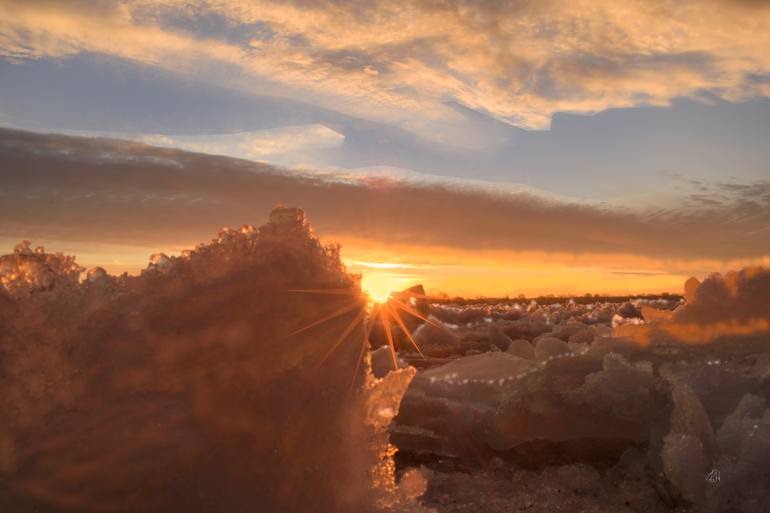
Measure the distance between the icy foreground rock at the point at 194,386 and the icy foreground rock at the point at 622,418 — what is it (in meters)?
1.36

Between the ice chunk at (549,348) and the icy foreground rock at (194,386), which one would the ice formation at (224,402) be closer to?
the icy foreground rock at (194,386)

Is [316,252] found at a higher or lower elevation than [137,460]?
higher

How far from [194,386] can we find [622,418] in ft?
8.54

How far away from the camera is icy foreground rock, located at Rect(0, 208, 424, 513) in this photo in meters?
2.18

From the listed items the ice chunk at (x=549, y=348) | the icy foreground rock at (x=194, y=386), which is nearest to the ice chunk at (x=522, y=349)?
the ice chunk at (x=549, y=348)

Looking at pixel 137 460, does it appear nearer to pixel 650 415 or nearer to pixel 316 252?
pixel 316 252

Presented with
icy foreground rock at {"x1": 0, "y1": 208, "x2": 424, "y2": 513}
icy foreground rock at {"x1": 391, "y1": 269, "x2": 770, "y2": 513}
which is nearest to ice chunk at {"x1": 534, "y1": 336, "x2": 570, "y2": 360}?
icy foreground rock at {"x1": 391, "y1": 269, "x2": 770, "y2": 513}

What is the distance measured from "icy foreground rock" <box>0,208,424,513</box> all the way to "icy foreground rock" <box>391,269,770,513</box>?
4.47 ft

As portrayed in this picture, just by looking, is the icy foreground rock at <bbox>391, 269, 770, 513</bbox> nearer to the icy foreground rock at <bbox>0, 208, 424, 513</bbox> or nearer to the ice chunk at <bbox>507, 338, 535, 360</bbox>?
the ice chunk at <bbox>507, 338, 535, 360</bbox>

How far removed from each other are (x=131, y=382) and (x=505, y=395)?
2.52 m

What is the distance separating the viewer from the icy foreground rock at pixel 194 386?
86.0 inches

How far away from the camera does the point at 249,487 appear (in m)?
2.33

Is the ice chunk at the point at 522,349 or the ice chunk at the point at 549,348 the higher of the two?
the ice chunk at the point at 549,348

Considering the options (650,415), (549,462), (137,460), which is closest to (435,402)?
(549,462)
